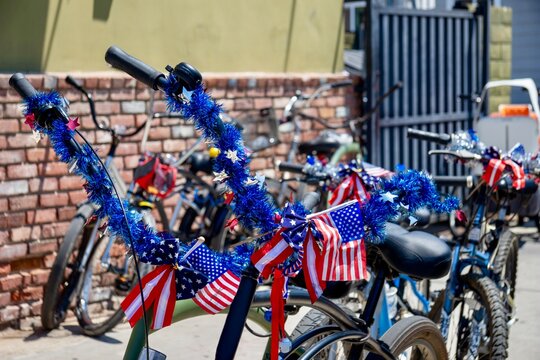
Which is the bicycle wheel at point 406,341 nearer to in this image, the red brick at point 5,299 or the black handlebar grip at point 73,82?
the black handlebar grip at point 73,82

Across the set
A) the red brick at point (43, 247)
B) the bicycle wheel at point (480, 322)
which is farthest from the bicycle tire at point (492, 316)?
the red brick at point (43, 247)

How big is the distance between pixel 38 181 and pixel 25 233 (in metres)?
0.31

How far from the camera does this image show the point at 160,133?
21.5 feet

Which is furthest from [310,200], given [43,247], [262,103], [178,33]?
[262,103]

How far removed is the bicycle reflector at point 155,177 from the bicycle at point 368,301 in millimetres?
2496

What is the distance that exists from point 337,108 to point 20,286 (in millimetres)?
3322

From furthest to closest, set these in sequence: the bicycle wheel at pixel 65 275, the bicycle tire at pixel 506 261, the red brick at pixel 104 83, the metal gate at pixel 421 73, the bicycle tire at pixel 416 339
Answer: the metal gate at pixel 421 73 < the red brick at pixel 104 83 < the bicycle wheel at pixel 65 275 < the bicycle tire at pixel 506 261 < the bicycle tire at pixel 416 339

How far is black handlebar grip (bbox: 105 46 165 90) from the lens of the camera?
8.18 ft

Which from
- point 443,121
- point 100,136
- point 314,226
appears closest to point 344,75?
point 443,121

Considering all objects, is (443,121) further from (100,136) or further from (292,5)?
(100,136)

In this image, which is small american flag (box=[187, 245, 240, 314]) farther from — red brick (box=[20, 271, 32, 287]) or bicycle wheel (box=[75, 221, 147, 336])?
red brick (box=[20, 271, 32, 287])

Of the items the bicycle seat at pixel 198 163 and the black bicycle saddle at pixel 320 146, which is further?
the black bicycle saddle at pixel 320 146

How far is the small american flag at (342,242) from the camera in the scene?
2650 mm

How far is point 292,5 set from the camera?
25.1ft
